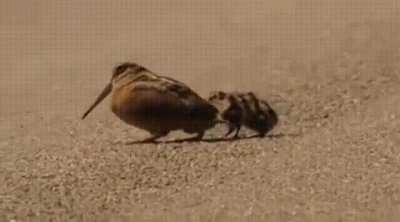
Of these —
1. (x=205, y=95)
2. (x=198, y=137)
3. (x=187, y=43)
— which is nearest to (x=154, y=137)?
(x=198, y=137)

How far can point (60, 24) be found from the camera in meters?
12.9

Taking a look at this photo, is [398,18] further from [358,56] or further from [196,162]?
[196,162]

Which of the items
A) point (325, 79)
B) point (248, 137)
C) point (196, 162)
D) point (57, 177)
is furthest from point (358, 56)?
point (57, 177)

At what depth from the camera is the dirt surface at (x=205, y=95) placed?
21.8ft

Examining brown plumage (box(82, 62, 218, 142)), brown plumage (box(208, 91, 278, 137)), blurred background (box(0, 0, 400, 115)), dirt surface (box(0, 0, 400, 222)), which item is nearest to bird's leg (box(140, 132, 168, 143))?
brown plumage (box(82, 62, 218, 142))

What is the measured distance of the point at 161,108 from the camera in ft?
26.0

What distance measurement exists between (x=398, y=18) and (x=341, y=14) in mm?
631

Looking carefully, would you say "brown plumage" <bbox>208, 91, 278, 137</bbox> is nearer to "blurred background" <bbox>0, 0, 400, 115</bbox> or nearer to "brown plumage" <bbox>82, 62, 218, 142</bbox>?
"brown plumage" <bbox>82, 62, 218, 142</bbox>

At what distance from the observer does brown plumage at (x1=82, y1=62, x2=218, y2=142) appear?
25.9 ft

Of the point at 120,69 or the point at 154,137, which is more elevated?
the point at 120,69

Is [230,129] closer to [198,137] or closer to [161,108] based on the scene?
[198,137]

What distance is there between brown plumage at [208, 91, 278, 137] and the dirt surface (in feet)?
0.32

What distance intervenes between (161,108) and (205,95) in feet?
6.76

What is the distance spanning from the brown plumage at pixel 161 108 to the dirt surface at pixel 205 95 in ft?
0.60
